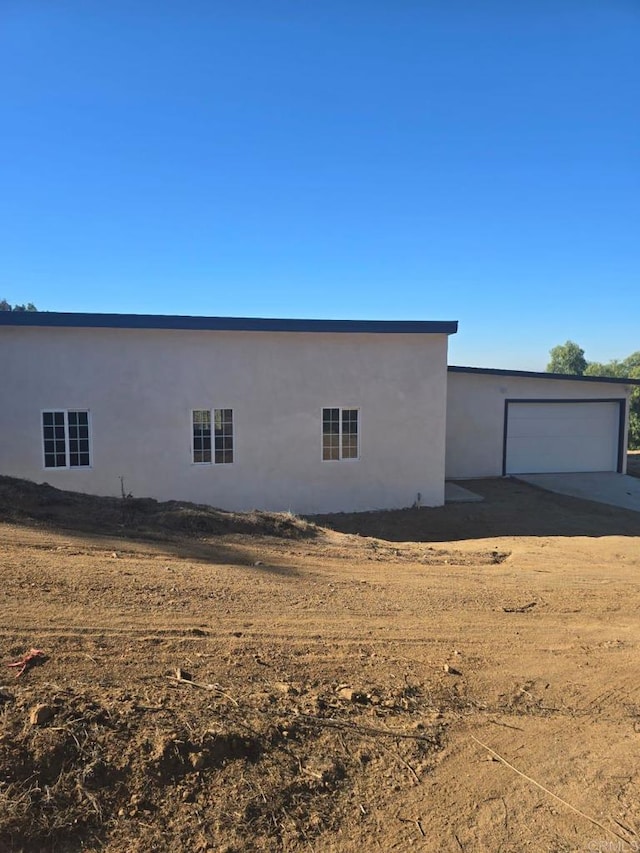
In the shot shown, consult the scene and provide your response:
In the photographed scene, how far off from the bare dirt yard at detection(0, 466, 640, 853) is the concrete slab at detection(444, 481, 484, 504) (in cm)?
866

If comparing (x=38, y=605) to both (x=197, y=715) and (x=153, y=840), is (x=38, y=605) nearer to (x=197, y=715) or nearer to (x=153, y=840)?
(x=197, y=715)

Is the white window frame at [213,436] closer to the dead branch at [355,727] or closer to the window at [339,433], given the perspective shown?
the window at [339,433]

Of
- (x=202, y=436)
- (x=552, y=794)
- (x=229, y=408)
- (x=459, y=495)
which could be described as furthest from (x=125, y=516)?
(x=459, y=495)

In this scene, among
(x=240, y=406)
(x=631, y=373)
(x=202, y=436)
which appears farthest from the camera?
(x=631, y=373)

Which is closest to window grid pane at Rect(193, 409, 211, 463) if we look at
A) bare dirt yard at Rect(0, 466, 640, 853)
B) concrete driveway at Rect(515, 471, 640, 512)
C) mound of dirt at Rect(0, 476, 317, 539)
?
mound of dirt at Rect(0, 476, 317, 539)

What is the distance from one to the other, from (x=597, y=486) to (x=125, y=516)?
590 inches

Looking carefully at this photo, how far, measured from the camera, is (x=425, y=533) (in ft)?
42.5

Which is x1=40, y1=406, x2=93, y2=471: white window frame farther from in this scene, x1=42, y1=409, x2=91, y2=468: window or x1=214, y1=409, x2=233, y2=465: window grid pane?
x1=214, y1=409, x2=233, y2=465: window grid pane

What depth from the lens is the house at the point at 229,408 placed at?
12.8 meters

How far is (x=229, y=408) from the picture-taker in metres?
14.0

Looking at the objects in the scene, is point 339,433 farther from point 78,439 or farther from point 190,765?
point 190,765

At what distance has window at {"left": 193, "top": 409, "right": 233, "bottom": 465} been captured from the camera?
546 inches

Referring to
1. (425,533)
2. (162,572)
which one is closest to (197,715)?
(162,572)

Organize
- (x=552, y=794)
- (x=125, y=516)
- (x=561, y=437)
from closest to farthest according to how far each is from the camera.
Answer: (x=552, y=794) → (x=125, y=516) → (x=561, y=437)
